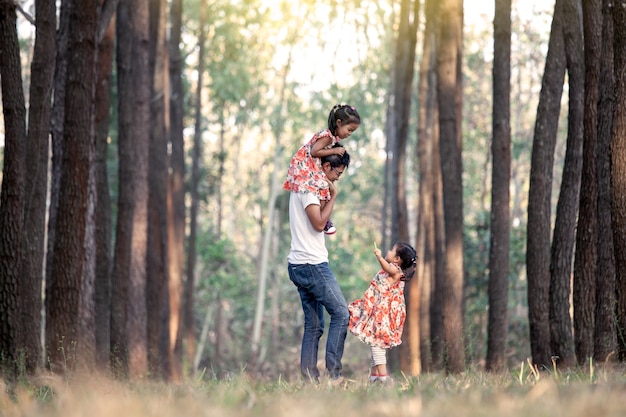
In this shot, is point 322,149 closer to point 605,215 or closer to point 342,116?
point 342,116

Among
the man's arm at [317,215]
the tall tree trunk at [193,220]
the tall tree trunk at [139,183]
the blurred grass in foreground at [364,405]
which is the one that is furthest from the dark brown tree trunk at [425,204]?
the blurred grass in foreground at [364,405]

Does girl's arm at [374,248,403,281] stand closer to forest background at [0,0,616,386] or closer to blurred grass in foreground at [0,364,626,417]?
forest background at [0,0,616,386]

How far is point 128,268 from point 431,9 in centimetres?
798

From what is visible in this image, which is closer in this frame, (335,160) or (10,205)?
(335,160)

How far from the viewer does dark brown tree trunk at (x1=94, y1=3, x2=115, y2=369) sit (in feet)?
50.8

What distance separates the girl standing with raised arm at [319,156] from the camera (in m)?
9.10

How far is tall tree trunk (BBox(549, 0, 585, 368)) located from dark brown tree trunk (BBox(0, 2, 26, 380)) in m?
5.86

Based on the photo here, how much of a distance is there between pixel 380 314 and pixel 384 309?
2.7 inches

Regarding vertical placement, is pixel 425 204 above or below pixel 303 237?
above

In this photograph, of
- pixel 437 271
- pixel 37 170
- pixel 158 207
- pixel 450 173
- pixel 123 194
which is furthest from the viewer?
pixel 158 207

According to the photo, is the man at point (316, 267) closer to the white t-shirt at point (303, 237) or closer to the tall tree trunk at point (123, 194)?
the white t-shirt at point (303, 237)

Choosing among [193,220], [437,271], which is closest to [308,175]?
[437,271]

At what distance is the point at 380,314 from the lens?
35.0ft

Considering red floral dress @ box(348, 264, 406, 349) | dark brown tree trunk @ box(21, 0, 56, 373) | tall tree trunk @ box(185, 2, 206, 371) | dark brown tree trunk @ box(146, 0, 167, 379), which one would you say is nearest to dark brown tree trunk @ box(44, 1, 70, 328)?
dark brown tree trunk @ box(21, 0, 56, 373)
